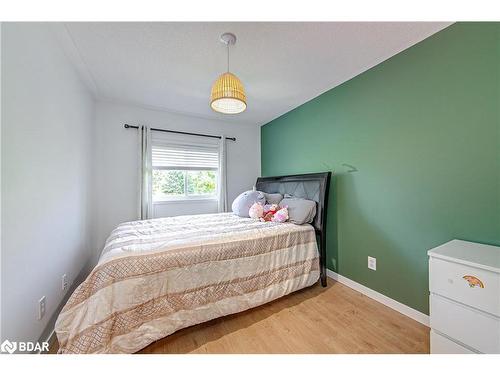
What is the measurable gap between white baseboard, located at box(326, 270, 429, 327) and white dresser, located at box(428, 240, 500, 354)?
50cm

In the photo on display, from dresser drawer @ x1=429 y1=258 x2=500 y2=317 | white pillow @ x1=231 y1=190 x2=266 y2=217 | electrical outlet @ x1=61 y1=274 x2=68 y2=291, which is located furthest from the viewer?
white pillow @ x1=231 y1=190 x2=266 y2=217

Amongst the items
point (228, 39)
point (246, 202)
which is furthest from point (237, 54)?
point (246, 202)

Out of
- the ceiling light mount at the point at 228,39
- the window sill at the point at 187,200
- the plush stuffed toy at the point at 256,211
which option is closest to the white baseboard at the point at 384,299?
the plush stuffed toy at the point at 256,211

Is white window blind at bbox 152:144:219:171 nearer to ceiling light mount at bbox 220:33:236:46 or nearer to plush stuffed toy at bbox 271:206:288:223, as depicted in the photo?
plush stuffed toy at bbox 271:206:288:223

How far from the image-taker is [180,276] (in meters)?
1.43

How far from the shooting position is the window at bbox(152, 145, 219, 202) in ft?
10.3

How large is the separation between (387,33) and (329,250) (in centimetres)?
227

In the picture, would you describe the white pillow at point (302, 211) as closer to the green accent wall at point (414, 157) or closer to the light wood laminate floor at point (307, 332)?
the green accent wall at point (414, 157)

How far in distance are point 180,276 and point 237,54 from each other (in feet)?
6.49

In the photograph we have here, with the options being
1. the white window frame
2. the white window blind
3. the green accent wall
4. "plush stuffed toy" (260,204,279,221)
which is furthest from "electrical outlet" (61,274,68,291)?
the green accent wall

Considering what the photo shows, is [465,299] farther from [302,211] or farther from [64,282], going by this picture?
[64,282]
